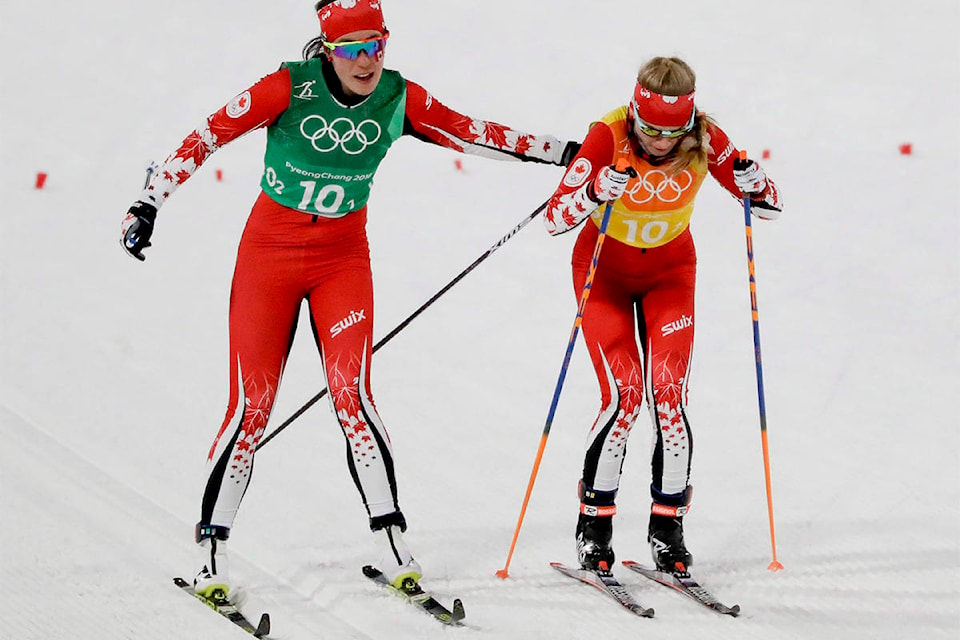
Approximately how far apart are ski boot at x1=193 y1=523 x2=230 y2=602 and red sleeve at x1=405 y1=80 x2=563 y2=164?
147 centimetres

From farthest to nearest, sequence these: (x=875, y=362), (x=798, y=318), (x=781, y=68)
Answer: (x=781, y=68)
(x=798, y=318)
(x=875, y=362)

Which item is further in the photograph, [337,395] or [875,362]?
[875,362]

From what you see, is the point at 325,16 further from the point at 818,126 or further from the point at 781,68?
the point at 781,68

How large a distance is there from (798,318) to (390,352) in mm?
2152

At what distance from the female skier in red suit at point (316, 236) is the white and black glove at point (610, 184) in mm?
572

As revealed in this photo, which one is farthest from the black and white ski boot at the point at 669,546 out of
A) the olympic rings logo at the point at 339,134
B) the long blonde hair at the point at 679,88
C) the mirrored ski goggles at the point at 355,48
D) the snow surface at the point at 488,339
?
the mirrored ski goggles at the point at 355,48

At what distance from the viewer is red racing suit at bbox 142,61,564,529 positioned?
403 centimetres

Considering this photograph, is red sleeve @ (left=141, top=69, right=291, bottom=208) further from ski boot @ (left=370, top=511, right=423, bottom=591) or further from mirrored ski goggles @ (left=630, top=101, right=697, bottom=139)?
ski boot @ (left=370, top=511, right=423, bottom=591)

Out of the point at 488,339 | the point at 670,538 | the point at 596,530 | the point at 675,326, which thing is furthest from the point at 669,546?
the point at 488,339

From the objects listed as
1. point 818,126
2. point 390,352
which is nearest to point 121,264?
point 390,352

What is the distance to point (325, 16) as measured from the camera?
3986mm

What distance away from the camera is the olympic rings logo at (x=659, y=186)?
4.25 metres

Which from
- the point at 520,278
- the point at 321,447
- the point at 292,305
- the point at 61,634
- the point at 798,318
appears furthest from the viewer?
the point at 520,278

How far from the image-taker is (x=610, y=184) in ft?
13.2
